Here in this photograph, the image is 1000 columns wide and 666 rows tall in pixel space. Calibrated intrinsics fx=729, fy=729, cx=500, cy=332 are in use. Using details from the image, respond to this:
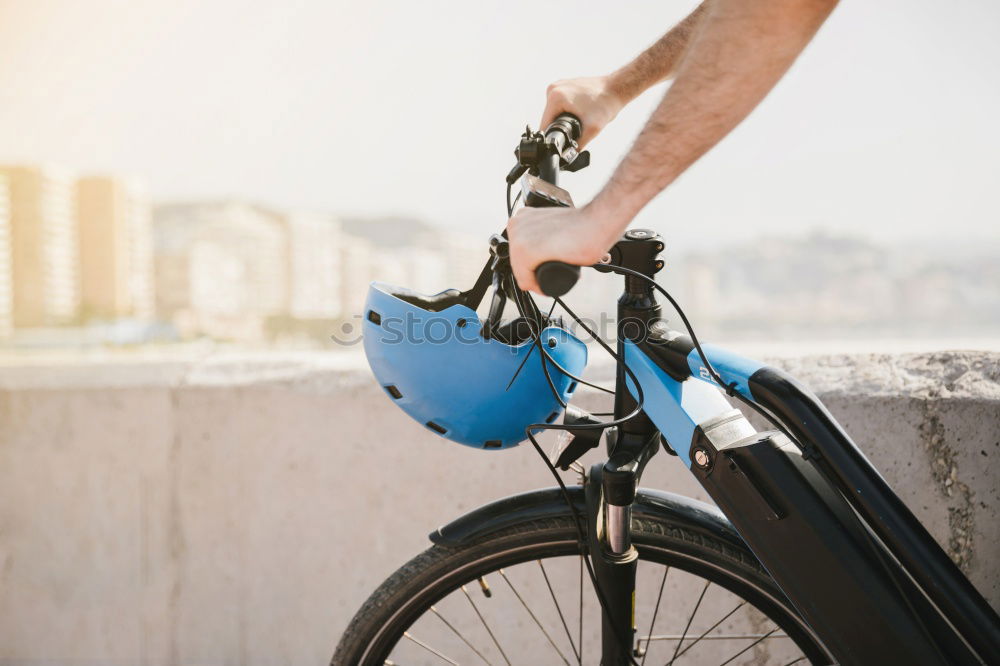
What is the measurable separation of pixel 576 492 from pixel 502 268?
0.46m

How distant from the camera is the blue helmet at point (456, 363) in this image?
4.08ft

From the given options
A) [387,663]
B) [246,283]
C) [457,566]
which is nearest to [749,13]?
[457,566]

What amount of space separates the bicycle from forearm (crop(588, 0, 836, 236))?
0.14m

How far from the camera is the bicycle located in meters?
1.14

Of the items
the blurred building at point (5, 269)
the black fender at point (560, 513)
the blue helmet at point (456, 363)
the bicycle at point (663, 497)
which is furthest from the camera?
the blurred building at point (5, 269)

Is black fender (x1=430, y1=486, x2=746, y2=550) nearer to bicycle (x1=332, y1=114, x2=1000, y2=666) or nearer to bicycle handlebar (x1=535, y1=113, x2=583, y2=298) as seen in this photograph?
bicycle (x1=332, y1=114, x2=1000, y2=666)

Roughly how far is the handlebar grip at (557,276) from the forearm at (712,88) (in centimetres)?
8

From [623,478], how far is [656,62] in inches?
32.3

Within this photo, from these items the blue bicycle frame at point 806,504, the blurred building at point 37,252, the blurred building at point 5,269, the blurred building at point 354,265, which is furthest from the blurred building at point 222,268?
the blue bicycle frame at point 806,504

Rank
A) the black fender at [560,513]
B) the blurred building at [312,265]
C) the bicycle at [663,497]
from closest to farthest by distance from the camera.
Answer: the bicycle at [663,497] < the black fender at [560,513] < the blurred building at [312,265]

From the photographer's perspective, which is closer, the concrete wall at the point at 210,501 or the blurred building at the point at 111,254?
the concrete wall at the point at 210,501

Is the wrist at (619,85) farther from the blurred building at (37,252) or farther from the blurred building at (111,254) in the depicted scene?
the blurred building at (37,252)

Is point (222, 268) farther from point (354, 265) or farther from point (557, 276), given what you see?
point (557, 276)

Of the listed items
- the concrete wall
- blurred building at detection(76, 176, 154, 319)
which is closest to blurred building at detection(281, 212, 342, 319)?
blurred building at detection(76, 176, 154, 319)
